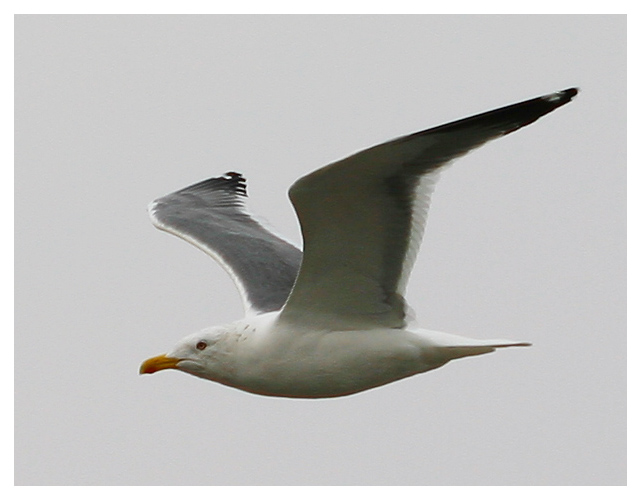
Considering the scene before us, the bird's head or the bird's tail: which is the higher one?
the bird's head

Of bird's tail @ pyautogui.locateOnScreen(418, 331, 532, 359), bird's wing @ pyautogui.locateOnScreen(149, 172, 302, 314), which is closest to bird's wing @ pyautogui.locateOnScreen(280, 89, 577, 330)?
bird's tail @ pyautogui.locateOnScreen(418, 331, 532, 359)

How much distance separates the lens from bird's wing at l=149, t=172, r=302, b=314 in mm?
7793

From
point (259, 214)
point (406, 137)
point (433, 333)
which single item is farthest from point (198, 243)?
point (406, 137)

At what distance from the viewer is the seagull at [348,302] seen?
5.91 metres

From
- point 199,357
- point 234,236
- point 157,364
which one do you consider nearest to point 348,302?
point 199,357

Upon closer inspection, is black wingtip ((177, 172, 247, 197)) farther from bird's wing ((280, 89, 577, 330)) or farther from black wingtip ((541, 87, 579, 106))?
black wingtip ((541, 87, 579, 106))

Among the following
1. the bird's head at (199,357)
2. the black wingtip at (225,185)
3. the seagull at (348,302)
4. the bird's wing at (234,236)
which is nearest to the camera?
the seagull at (348,302)

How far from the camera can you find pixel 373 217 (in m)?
6.30

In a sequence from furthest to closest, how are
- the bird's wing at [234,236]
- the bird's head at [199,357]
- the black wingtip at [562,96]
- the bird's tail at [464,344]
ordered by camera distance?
1. the bird's wing at [234,236]
2. the bird's head at [199,357]
3. the bird's tail at [464,344]
4. the black wingtip at [562,96]

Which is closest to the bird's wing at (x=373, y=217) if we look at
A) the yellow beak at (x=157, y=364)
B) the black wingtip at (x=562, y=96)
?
the black wingtip at (x=562, y=96)

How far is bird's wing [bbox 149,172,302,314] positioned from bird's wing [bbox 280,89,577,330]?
2.82 ft

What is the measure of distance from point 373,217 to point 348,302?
68cm

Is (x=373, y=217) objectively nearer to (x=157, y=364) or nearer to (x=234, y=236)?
(x=157, y=364)

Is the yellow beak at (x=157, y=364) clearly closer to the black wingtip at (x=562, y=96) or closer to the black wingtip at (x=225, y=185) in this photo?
the black wingtip at (x=225, y=185)
